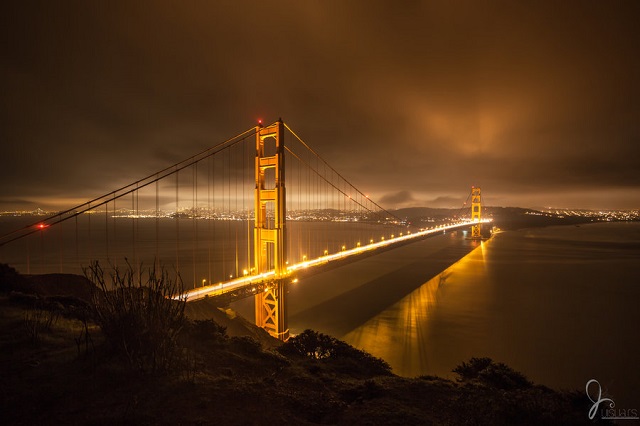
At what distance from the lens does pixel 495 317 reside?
2330 centimetres

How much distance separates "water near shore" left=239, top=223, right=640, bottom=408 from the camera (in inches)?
614

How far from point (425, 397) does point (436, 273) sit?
3821 centimetres

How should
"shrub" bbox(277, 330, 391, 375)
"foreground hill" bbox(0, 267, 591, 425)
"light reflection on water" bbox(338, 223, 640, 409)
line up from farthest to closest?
"light reflection on water" bbox(338, 223, 640, 409), "shrub" bbox(277, 330, 391, 375), "foreground hill" bbox(0, 267, 591, 425)

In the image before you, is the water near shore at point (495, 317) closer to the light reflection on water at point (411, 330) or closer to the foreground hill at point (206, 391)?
the light reflection on water at point (411, 330)

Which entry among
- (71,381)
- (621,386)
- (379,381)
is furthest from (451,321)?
(71,381)

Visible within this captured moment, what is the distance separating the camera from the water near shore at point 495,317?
15.6m

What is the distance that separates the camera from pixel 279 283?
16.8 m

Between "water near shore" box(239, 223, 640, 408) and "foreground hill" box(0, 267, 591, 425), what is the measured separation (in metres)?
9.68

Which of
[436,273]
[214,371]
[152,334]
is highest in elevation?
[152,334]

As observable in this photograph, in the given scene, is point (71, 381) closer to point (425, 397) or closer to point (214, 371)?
point (214, 371)

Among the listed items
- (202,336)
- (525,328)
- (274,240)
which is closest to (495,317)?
(525,328)

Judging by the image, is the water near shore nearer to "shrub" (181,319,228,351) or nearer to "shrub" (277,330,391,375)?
"shrub" (277,330,391,375)

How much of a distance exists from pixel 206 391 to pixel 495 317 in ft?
79.1

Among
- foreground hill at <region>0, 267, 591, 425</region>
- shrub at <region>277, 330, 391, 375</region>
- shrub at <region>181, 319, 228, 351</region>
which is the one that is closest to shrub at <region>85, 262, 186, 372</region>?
foreground hill at <region>0, 267, 591, 425</region>
